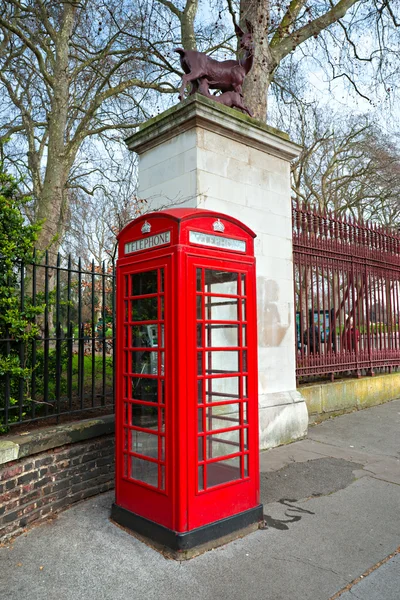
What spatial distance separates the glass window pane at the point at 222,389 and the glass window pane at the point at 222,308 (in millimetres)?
496

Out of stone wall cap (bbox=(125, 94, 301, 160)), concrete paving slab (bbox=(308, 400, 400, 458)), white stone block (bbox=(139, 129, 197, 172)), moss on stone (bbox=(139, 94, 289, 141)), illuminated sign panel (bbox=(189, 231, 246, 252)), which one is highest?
moss on stone (bbox=(139, 94, 289, 141))

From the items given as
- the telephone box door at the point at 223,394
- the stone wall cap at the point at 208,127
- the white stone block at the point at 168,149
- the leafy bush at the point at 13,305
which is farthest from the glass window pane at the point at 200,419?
the stone wall cap at the point at 208,127

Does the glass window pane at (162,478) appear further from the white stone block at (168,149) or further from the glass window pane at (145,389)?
the white stone block at (168,149)

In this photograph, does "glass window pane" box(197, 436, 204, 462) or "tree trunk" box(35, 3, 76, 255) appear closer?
"glass window pane" box(197, 436, 204, 462)

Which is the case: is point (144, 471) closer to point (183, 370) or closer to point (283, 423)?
point (183, 370)

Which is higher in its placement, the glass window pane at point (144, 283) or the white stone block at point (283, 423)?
the glass window pane at point (144, 283)

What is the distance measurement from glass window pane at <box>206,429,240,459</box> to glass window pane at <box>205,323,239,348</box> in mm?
685

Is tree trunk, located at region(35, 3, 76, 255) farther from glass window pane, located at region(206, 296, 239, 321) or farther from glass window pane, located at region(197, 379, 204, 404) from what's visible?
glass window pane, located at region(197, 379, 204, 404)

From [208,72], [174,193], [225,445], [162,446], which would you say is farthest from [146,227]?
[208,72]

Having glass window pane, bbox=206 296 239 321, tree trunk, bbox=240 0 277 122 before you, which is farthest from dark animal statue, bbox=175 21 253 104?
glass window pane, bbox=206 296 239 321

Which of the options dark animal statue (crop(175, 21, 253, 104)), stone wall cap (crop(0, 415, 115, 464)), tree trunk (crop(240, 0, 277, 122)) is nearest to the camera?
stone wall cap (crop(0, 415, 115, 464))

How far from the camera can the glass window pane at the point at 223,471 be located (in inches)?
128

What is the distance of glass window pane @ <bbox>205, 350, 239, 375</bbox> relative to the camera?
11.5 ft

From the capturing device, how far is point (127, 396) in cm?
355
